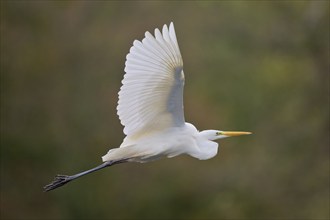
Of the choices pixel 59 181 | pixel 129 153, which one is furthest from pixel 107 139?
pixel 129 153

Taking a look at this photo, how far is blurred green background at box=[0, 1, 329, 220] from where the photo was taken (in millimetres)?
9117

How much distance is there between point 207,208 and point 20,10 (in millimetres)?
3289

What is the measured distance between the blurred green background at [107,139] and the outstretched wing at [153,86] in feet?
14.5

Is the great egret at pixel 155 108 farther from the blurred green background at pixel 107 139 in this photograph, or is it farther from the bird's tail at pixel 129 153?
the blurred green background at pixel 107 139

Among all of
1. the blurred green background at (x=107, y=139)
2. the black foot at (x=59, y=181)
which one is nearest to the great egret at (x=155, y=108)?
the black foot at (x=59, y=181)

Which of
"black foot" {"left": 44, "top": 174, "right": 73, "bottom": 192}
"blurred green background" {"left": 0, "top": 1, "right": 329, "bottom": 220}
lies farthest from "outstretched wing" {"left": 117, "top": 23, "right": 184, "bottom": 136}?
"blurred green background" {"left": 0, "top": 1, "right": 329, "bottom": 220}

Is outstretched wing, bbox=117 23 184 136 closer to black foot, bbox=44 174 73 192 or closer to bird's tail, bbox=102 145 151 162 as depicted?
bird's tail, bbox=102 145 151 162

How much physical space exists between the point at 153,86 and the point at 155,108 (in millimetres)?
187

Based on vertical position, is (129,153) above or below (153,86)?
below

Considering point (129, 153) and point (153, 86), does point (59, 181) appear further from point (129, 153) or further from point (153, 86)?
point (153, 86)

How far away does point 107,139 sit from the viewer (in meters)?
9.02

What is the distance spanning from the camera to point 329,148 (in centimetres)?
1029

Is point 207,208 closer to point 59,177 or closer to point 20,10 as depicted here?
point 20,10

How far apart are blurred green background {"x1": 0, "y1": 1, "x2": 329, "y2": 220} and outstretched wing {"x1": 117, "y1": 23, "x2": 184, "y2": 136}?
4.41 m
